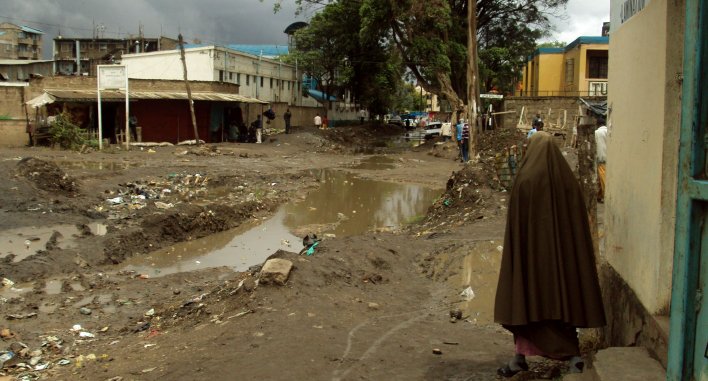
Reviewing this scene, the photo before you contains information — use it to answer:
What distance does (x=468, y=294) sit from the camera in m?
7.39

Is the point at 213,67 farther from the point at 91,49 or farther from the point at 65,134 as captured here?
the point at 91,49

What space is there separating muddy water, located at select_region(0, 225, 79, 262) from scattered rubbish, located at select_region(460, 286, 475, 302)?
6901 mm

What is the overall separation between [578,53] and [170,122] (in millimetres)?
21767

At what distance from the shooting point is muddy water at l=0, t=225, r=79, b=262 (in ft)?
34.0

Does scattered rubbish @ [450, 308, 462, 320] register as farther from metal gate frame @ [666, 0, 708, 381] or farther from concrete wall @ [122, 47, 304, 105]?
concrete wall @ [122, 47, 304, 105]

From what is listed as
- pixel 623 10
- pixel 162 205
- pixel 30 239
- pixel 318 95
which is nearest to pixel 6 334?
pixel 30 239

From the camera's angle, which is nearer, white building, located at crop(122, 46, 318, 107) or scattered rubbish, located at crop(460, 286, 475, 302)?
scattered rubbish, located at crop(460, 286, 475, 302)

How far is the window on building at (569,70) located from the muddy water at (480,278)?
29.2 metres

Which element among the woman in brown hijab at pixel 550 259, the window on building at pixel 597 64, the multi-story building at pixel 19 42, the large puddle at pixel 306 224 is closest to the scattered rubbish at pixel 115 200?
the large puddle at pixel 306 224

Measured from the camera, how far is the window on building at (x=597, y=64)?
112 ft

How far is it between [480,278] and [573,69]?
31.0 m

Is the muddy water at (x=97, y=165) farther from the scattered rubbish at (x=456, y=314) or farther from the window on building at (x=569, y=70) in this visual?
the window on building at (x=569, y=70)

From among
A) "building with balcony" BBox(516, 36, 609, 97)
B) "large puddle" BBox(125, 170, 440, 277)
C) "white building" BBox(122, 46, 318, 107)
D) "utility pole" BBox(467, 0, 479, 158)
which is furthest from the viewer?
"white building" BBox(122, 46, 318, 107)

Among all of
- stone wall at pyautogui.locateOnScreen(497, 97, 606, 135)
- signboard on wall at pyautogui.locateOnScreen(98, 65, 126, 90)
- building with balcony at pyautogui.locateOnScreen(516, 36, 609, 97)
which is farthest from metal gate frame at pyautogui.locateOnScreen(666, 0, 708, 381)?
building with balcony at pyautogui.locateOnScreen(516, 36, 609, 97)
